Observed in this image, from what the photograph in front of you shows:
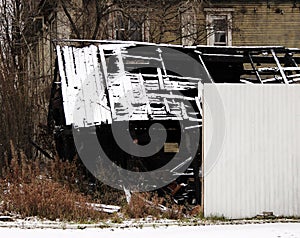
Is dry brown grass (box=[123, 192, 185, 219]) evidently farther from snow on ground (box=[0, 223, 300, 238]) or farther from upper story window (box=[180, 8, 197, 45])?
upper story window (box=[180, 8, 197, 45])

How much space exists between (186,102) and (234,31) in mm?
12694

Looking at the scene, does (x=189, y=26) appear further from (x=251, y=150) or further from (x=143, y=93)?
(x=251, y=150)

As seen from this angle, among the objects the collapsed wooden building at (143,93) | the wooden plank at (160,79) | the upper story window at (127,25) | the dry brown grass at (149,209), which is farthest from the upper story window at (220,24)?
the dry brown grass at (149,209)

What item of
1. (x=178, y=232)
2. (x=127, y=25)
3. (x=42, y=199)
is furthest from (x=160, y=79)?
(x=127, y=25)

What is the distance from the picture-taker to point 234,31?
1069 inches

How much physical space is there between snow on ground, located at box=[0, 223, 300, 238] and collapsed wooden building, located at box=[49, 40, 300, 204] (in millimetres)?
3111

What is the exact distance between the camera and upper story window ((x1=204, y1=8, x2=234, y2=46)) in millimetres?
26844


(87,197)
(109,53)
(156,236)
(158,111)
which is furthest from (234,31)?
(156,236)

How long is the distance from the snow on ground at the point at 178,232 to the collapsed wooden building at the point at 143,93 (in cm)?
311

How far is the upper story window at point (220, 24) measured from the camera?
26844 millimetres

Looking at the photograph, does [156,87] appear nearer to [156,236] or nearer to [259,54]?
[259,54]

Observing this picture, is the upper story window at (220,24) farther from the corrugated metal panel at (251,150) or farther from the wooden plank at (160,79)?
the corrugated metal panel at (251,150)

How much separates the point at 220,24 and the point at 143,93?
1276 centimetres

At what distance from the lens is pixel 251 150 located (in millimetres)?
11961
